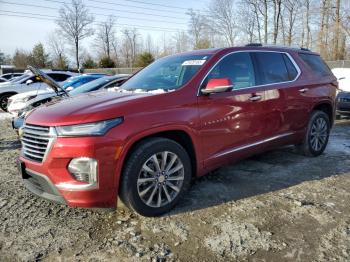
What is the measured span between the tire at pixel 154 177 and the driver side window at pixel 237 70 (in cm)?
107

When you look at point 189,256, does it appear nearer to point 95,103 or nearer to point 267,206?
point 267,206

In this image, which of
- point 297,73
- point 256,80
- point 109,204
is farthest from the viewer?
point 297,73

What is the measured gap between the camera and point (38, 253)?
10.1ft

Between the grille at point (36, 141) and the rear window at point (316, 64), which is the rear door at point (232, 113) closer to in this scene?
the rear window at point (316, 64)

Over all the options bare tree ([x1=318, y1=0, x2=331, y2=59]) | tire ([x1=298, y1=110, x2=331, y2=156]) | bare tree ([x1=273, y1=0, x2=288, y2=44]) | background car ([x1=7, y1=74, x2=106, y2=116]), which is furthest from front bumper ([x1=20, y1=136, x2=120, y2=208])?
bare tree ([x1=273, y1=0, x2=288, y2=44])

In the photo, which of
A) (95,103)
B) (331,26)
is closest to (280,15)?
(331,26)

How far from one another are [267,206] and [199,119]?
126 cm

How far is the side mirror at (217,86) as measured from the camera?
376 centimetres

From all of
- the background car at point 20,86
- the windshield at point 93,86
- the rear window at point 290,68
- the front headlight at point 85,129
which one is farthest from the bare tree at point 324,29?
the front headlight at point 85,129

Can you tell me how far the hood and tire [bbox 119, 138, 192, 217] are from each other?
46 cm

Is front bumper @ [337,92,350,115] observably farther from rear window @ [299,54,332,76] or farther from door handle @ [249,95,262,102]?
door handle @ [249,95,262,102]

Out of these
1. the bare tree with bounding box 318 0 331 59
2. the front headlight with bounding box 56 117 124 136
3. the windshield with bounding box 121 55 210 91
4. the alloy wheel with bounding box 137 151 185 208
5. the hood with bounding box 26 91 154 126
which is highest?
the bare tree with bounding box 318 0 331 59

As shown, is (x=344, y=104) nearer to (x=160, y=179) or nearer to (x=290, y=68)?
(x=290, y=68)

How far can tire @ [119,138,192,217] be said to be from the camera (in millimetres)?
3377
